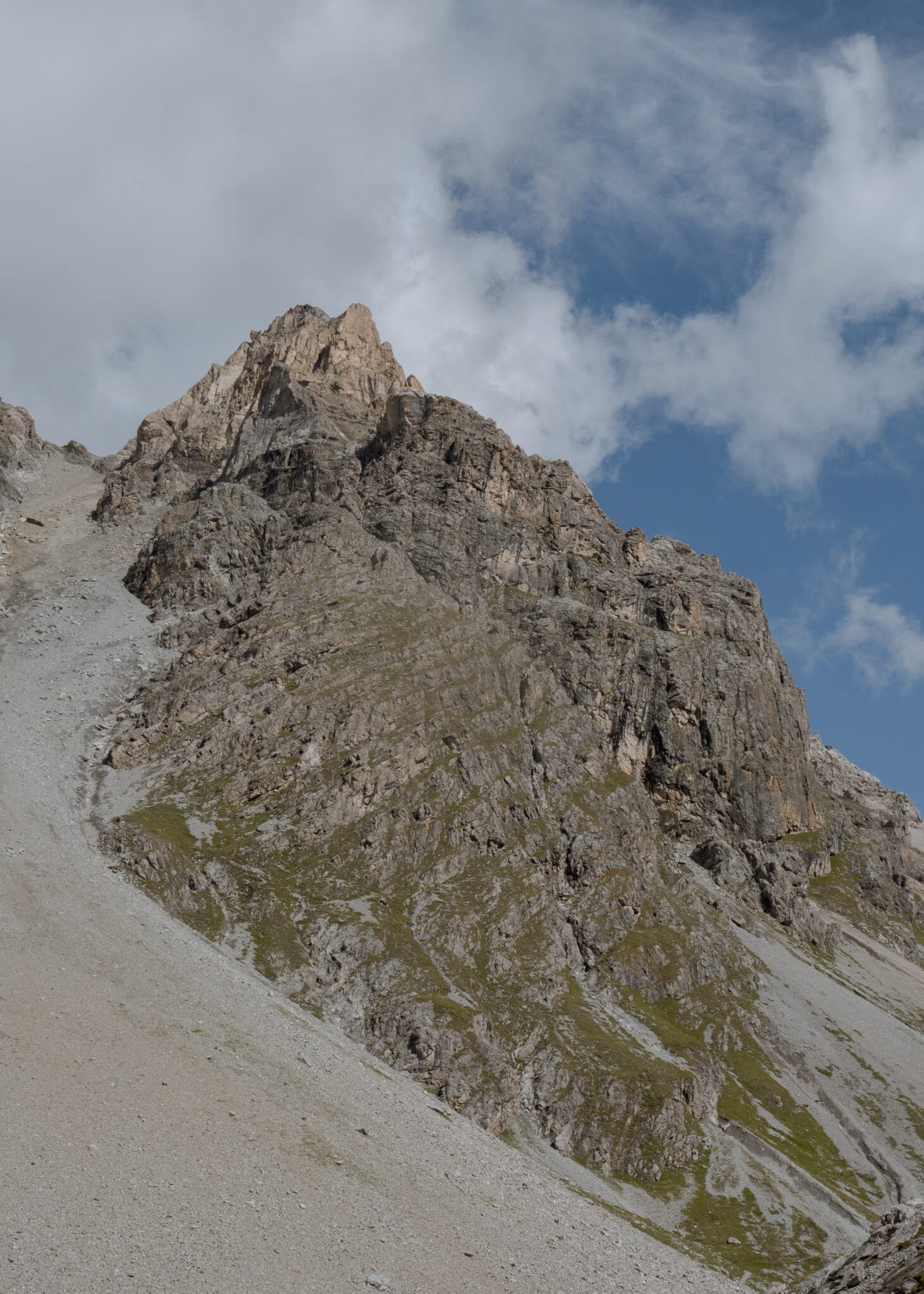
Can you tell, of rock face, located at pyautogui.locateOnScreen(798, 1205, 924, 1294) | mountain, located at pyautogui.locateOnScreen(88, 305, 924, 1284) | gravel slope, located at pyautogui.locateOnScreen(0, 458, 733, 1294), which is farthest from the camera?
mountain, located at pyautogui.locateOnScreen(88, 305, 924, 1284)

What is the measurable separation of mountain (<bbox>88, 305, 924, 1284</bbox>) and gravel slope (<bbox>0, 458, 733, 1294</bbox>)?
39.6 ft

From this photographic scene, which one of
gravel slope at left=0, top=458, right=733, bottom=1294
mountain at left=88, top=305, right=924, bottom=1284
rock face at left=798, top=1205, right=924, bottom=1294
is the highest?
mountain at left=88, top=305, right=924, bottom=1284

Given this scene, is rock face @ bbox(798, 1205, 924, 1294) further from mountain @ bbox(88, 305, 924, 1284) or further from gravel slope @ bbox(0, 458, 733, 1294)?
mountain @ bbox(88, 305, 924, 1284)

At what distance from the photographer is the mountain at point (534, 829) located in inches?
3162

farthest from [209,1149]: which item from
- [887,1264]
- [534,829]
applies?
[534,829]

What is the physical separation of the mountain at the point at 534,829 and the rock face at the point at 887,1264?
127ft

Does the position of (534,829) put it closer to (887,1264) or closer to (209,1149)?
(209,1149)

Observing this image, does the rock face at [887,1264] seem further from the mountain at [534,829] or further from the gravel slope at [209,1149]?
the mountain at [534,829]

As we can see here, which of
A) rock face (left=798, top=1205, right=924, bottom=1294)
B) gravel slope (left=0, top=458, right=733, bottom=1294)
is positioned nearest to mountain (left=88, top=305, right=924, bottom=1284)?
gravel slope (left=0, top=458, right=733, bottom=1294)

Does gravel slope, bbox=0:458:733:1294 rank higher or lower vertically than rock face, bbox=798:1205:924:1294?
lower

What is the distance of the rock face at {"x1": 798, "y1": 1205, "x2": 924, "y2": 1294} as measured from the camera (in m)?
24.1

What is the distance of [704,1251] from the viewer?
2594 inches

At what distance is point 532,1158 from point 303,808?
46.7 m

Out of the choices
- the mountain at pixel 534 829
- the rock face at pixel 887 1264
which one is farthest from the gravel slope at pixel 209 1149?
the rock face at pixel 887 1264
